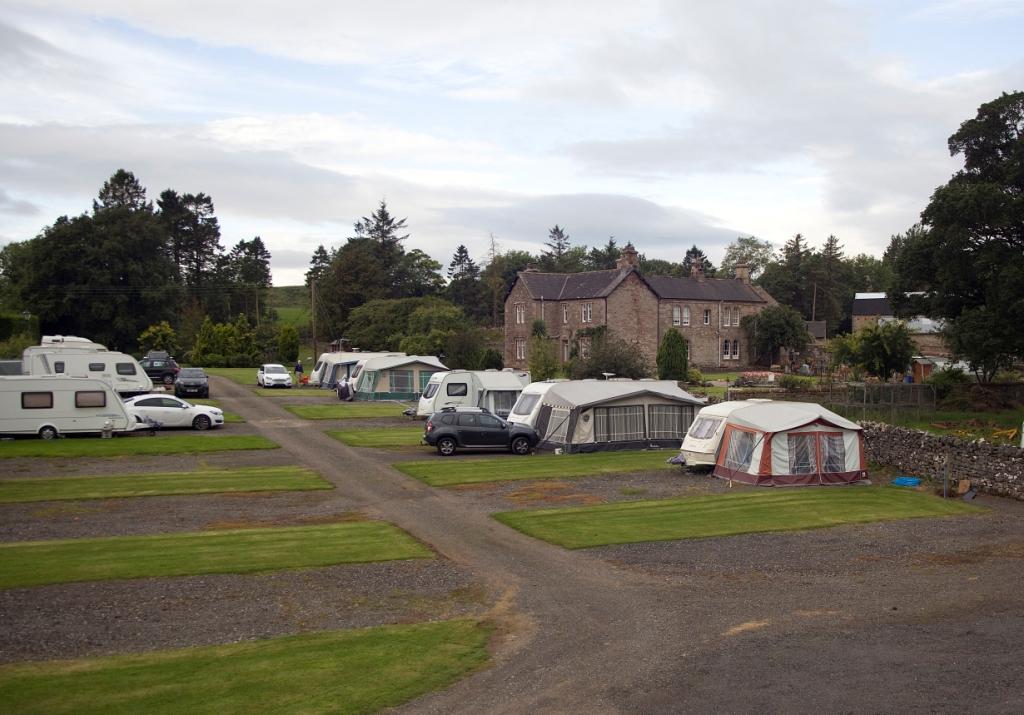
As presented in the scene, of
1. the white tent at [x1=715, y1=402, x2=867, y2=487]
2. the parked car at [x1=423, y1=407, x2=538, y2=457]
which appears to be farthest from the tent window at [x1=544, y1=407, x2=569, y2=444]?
the white tent at [x1=715, y1=402, x2=867, y2=487]

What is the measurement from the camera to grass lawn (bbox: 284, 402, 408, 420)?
40375 millimetres

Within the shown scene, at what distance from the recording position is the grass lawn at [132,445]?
2797 centimetres

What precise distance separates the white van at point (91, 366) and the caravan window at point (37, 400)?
27.5 ft

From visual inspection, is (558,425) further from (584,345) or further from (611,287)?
(611,287)

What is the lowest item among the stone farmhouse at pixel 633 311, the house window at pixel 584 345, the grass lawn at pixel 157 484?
the grass lawn at pixel 157 484

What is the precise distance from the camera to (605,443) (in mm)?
31078

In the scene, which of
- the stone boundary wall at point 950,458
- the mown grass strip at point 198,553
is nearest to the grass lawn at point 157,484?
the mown grass strip at point 198,553

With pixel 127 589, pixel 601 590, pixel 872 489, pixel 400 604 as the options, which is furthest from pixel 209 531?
pixel 872 489

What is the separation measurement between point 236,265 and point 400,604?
3842 inches

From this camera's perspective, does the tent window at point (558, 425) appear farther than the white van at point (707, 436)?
Yes

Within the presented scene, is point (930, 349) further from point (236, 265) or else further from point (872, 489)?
point (236, 265)

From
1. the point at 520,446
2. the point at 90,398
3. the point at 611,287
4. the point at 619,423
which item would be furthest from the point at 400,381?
the point at 611,287

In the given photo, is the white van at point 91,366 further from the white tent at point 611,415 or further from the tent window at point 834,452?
the tent window at point 834,452

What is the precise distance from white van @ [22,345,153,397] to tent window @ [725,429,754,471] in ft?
86.8
